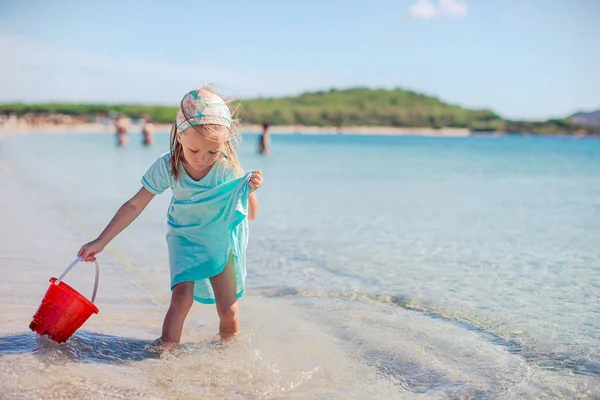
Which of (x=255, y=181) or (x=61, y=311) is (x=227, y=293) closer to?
(x=255, y=181)

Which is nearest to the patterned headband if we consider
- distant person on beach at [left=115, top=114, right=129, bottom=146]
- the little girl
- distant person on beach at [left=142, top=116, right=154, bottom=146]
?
the little girl

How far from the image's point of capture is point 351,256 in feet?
20.0

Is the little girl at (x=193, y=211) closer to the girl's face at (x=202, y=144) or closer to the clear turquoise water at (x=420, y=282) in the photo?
the girl's face at (x=202, y=144)

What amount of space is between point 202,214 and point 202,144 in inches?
16.0

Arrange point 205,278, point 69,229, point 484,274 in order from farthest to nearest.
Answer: point 69,229, point 484,274, point 205,278

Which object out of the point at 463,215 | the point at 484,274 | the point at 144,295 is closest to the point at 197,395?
the point at 144,295

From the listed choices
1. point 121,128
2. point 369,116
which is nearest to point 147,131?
→ point 121,128

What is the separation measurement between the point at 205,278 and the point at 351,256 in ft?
10.1

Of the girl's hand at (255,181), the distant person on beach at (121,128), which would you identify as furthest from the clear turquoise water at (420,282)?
the distant person on beach at (121,128)

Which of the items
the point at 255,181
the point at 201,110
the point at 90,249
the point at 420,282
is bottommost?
the point at 420,282

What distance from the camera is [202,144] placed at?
2955 millimetres

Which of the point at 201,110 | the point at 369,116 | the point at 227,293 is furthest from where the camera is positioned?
the point at 369,116

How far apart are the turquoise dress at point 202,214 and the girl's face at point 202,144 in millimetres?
103

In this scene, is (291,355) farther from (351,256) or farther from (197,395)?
(351,256)
